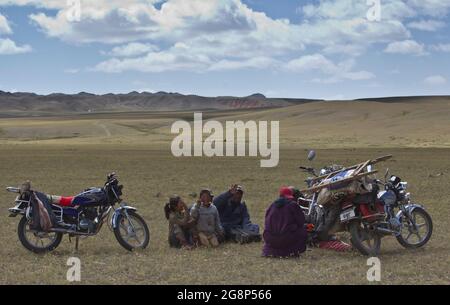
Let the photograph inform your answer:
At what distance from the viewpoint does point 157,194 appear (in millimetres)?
17812

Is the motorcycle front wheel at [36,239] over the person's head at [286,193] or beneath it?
beneath

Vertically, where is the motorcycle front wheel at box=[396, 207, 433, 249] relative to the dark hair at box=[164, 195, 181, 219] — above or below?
below

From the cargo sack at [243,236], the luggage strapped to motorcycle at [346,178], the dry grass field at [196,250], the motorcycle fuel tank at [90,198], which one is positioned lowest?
the dry grass field at [196,250]

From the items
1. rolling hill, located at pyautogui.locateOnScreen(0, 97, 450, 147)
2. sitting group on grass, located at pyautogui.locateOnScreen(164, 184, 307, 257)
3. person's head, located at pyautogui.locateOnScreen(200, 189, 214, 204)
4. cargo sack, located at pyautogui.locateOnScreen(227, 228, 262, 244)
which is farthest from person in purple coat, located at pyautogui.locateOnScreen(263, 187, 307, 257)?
rolling hill, located at pyautogui.locateOnScreen(0, 97, 450, 147)

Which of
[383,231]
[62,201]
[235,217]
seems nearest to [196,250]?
[235,217]

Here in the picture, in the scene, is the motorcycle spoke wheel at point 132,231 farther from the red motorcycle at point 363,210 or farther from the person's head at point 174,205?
Answer: the red motorcycle at point 363,210

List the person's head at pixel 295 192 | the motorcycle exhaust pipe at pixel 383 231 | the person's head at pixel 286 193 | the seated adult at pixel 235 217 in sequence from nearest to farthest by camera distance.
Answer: the motorcycle exhaust pipe at pixel 383 231 < the person's head at pixel 286 193 < the person's head at pixel 295 192 < the seated adult at pixel 235 217

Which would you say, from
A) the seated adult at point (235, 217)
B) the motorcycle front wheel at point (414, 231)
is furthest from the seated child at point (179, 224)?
the motorcycle front wheel at point (414, 231)

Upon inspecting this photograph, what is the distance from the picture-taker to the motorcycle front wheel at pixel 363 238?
9.16 meters

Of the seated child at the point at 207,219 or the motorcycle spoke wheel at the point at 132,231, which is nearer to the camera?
the motorcycle spoke wheel at the point at 132,231

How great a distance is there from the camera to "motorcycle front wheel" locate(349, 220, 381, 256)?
30.0ft

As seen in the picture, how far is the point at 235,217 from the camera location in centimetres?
Answer: 1074

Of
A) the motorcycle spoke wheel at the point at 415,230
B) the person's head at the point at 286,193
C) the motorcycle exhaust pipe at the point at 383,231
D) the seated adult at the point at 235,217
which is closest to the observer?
the motorcycle exhaust pipe at the point at 383,231

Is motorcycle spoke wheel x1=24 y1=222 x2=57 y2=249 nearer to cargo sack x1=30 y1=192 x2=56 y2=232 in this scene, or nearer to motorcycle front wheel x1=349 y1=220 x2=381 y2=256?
cargo sack x1=30 y1=192 x2=56 y2=232
